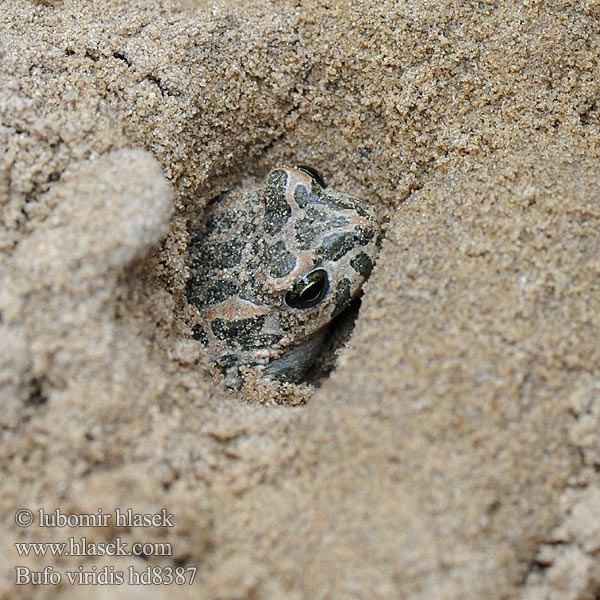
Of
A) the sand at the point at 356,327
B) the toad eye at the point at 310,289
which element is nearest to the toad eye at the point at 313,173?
the sand at the point at 356,327

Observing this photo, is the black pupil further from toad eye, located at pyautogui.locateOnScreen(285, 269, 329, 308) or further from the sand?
the sand

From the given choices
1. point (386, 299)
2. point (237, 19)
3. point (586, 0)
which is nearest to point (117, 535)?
point (386, 299)

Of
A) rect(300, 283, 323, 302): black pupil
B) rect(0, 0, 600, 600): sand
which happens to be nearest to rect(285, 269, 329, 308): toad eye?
rect(300, 283, 323, 302): black pupil

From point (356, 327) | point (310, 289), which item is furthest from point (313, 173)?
point (356, 327)

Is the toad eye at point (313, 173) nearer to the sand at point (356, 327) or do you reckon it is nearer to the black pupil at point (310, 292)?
the sand at point (356, 327)

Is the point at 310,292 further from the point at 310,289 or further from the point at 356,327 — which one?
the point at 356,327

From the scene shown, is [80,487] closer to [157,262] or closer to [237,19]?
[157,262]
